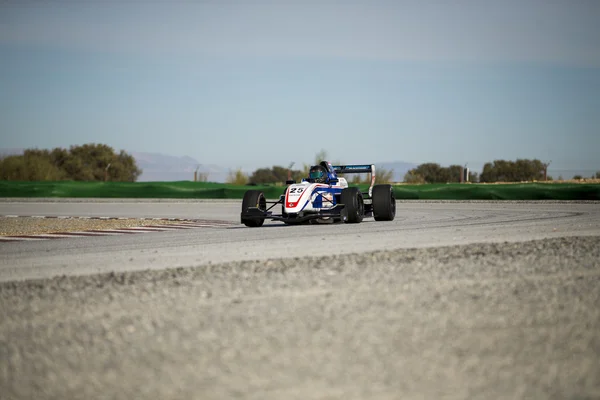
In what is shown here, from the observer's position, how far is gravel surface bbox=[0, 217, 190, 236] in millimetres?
18016

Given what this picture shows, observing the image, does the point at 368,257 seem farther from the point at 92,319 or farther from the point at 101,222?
the point at 101,222

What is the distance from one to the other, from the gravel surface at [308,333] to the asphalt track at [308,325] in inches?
0.6

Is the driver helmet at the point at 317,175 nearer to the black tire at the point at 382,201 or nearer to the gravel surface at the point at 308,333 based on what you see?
the black tire at the point at 382,201

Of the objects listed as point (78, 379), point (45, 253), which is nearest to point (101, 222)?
point (45, 253)

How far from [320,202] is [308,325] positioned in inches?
445

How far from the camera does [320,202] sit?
17125 millimetres

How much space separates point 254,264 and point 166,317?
3.12m

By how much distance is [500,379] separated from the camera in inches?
175

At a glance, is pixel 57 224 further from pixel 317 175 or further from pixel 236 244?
pixel 236 244

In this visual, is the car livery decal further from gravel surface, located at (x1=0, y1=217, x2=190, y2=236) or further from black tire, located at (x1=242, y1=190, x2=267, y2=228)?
gravel surface, located at (x1=0, y1=217, x2=190, y2=236)

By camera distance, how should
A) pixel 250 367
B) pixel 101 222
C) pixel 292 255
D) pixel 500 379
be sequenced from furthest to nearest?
pixel 101 222, pixel 292 255, pixel 250 367, pixel 500 379

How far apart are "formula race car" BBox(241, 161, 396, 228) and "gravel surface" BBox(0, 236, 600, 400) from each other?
7848mm

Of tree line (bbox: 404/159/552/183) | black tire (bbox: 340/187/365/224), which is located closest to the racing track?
black tire (bbox: 340/187/365/224)

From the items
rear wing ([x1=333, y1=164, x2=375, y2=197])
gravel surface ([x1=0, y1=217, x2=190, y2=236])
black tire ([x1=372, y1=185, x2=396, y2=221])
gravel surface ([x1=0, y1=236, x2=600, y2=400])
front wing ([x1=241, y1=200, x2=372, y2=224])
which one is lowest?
gravel surface ([x1=0, y1=217, x2=190, y2=236])
